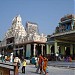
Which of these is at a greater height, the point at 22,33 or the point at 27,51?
the point at 22,33

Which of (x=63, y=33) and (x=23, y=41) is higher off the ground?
(x=63, y=33)

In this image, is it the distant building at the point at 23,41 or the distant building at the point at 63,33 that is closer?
the distant building at the point at 63,33

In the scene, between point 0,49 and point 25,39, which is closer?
point 25,39

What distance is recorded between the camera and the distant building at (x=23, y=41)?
129 ft

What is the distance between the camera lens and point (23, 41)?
136ft

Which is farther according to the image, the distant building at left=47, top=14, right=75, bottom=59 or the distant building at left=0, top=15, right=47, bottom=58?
the distant building at left=0, top=15, right=47, bottom=58

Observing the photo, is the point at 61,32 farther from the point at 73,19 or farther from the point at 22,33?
the point at 22,33

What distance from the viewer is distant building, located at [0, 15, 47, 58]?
39.2m

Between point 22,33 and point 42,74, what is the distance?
3152 centimetres

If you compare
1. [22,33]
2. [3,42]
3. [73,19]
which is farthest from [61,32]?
[3,42]

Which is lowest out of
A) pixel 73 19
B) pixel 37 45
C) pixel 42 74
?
pixel 42 74

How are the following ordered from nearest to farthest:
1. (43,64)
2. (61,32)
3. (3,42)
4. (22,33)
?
(43,64) → (61,32) → (22,33) → (3,42)

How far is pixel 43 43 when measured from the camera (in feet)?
131

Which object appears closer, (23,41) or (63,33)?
(63,33)
